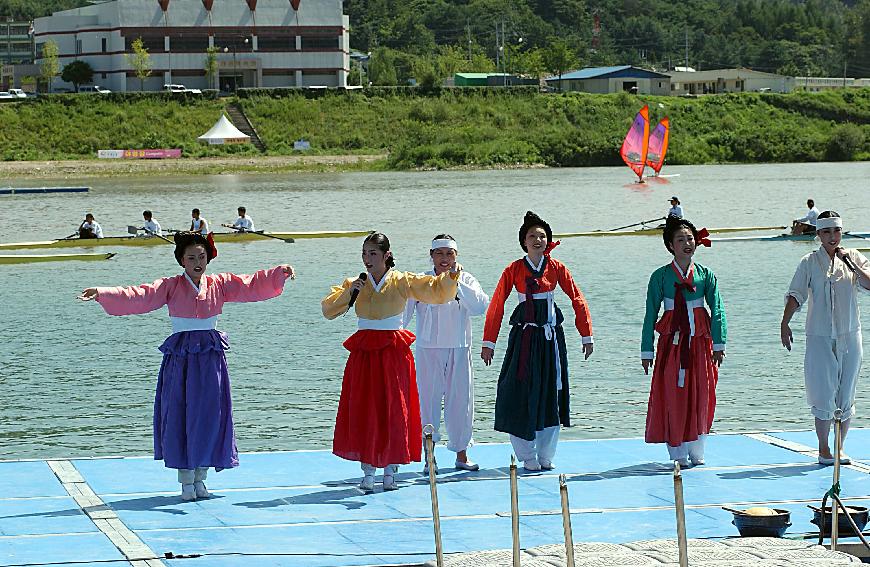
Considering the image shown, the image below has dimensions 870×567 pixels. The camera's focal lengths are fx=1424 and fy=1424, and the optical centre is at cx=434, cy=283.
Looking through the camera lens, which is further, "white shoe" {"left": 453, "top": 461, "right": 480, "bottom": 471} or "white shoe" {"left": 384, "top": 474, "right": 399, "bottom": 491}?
"white shoe" {"left": 453, "top": 461, "right": 480, "bottom": 471}

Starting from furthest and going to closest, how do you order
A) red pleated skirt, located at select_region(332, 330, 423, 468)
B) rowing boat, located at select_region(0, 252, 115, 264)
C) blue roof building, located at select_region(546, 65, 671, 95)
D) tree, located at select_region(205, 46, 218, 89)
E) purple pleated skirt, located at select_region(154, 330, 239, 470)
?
blue roof building, located at select_region(546, 65, 671, 95) < tree, located at select_region(205, 46, 218, 89) < rowing boat, located at select_region(0, 252, 115, 264) < red pleated skirt, located at select_region(332, 330, 423, 468) < purple pleated skirt, located at select_region(154, 330, 239, 470)

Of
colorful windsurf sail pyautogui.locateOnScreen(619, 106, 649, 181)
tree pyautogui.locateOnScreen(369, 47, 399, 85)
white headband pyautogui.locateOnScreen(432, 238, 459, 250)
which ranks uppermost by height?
tree pyautogui.locateOnScreen(369, 47, 399, 85)

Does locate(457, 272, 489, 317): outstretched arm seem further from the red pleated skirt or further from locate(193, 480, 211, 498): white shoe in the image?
locate(193, 480, 211, 498): white shoe

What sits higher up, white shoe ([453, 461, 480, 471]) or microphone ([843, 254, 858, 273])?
microphone ([843, 254, 858, 273])

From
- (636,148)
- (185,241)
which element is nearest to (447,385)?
(185,241)

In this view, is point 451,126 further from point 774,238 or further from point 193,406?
point 193,406

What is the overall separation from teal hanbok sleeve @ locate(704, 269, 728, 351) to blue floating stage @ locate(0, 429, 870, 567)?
36.7 inches

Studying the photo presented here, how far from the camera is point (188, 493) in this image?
31.3ft

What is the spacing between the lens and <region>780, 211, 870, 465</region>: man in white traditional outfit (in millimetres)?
10492

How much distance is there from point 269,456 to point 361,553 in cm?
323

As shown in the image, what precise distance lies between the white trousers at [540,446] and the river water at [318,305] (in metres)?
3.12

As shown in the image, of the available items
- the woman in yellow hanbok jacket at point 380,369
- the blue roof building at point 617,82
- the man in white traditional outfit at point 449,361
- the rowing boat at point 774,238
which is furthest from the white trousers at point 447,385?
the blue roof building at point 617,82

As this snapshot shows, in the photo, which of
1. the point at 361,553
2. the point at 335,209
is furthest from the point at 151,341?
the point at 335,209

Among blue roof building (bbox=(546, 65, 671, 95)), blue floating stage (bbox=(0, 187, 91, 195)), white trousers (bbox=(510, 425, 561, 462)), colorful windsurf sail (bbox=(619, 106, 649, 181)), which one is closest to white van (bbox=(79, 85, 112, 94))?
blue roof building (bbox=(546, 65, 671, 95))
